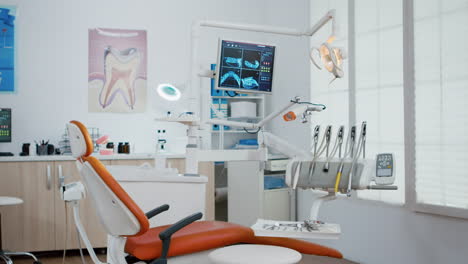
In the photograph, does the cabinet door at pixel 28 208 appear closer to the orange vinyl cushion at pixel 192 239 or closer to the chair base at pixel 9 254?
the chair base at pixel 9 254

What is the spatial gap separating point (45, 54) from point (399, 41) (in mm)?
3273

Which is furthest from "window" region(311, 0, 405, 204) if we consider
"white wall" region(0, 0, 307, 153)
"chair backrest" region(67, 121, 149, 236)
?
"chair backrest" region(67, 121, 149, 236)

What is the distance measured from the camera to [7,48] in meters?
4.34

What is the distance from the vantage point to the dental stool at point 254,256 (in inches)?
71.8

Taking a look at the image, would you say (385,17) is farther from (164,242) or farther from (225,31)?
(164,242)

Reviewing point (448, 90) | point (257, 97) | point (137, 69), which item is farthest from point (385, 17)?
point (137, 69)

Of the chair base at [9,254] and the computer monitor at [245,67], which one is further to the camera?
the chair base at [9,254]

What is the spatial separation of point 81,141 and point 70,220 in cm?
233

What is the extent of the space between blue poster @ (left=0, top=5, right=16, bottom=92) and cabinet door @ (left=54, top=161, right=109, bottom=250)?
105 cm

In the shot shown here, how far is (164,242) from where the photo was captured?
201cm

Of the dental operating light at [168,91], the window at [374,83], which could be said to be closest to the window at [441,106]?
the window at [374,83]

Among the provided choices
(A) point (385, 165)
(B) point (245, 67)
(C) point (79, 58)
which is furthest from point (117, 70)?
(A) point (385, 165)

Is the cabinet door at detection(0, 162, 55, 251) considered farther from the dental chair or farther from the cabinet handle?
the dental chair

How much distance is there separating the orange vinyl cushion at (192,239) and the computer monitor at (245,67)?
0.87 m
